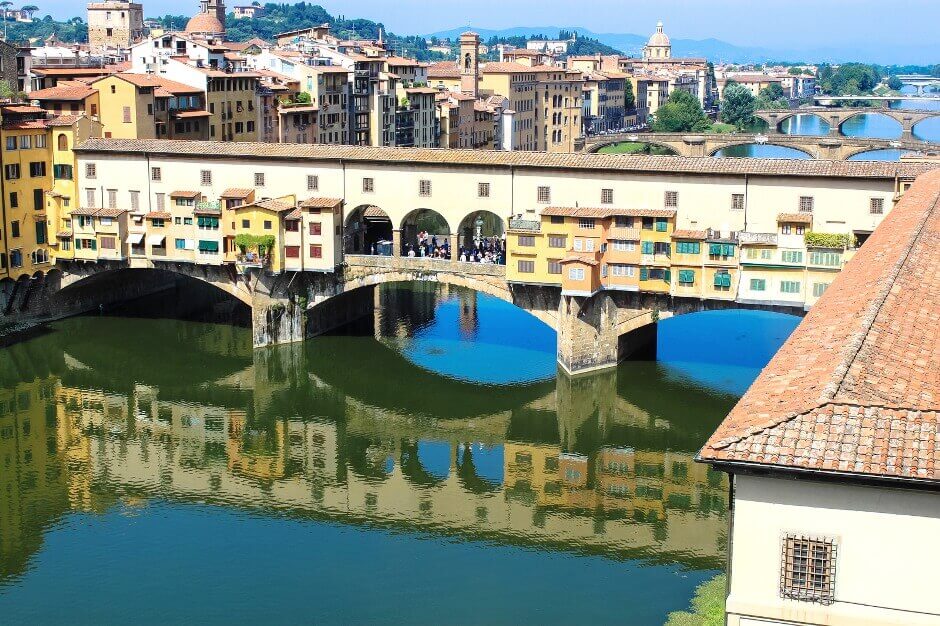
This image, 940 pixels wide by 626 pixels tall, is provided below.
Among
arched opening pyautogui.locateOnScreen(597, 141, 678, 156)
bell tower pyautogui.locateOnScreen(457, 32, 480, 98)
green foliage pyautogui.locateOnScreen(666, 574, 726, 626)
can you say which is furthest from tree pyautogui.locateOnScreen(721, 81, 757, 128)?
green foliage pyautogui.locateOnScreen(666, 574, 726, 626)

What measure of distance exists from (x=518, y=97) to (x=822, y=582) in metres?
83.9

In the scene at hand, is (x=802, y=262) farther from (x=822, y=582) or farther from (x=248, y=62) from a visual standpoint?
(x=248, y=62)

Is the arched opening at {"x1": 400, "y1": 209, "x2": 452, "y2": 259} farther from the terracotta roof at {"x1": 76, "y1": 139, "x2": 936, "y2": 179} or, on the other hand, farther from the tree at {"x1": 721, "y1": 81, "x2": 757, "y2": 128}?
the tree at {"x1": 721, "y1": 81, "x2": 757, "y2": 128}

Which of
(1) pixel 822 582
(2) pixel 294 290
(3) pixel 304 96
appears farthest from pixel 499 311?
(1) pixel 822 582

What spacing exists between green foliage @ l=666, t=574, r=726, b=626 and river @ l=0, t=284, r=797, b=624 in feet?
1.04

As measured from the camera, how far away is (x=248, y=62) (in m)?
67.9

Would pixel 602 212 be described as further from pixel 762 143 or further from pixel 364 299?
pixel 762 143

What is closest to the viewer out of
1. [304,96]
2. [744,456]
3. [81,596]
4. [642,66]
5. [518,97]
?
[744,456]

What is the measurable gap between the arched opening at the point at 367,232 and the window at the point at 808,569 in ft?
98.4

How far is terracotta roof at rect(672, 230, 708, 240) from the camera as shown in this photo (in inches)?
1439

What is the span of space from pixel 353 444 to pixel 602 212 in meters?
10.8

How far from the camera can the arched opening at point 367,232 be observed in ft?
139

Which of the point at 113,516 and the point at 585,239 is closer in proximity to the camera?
the point at 113,516

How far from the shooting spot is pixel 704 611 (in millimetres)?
21547
